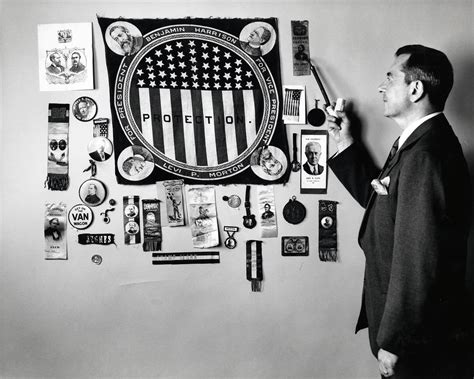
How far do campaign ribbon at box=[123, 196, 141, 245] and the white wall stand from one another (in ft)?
0.16

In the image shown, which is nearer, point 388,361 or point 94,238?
point 388,361

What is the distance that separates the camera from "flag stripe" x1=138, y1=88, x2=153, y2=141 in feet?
7.90

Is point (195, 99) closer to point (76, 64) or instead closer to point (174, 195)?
point (174, 195)

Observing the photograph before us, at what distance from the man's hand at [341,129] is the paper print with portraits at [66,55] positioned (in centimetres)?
138

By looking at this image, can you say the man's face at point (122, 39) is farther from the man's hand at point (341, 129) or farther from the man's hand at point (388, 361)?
the man's hand at point (388, 361)

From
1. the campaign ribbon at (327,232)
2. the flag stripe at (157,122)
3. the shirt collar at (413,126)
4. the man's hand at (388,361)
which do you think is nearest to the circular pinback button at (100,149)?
the flag stripe at (157,122)

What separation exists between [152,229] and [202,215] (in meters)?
0.30

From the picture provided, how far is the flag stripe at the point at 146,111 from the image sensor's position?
241cm

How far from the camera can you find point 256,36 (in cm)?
241

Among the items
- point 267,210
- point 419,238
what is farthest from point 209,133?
point 419,238

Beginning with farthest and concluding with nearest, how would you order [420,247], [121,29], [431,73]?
[121,29]
[431,73]
[420,247]

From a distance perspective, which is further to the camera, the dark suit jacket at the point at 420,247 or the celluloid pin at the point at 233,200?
the celluloid pin at the point at 233,200

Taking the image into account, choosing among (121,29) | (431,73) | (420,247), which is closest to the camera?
(420,247)

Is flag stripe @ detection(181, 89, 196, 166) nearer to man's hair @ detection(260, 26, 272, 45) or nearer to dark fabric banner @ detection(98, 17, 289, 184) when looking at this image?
dark fabric banner @ detection(98, 17, 289, 184)
